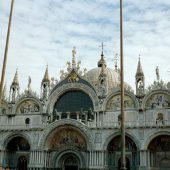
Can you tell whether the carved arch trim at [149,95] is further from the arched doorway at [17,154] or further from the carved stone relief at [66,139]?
the arched doorway at [17,154]

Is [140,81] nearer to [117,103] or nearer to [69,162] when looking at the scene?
[117,103]

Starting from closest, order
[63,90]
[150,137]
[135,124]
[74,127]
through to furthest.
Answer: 1. [150,137]
2. [135,124]
3. [74,127]
4. [63,90]

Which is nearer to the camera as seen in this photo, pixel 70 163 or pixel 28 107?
pixel 70 163

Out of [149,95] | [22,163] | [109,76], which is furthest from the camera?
[109,76]

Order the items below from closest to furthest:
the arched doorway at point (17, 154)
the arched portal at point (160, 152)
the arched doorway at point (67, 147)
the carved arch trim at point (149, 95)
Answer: the arched portal at point (160, 152)
the carved arch trim at point (149, 95)
the arched doorway at point (67, 147)
the arched doorway at point (17, 154)

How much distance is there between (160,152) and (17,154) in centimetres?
1940

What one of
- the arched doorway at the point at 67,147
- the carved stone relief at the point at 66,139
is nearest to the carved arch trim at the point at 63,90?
the carved stone relief at the point at 66,139

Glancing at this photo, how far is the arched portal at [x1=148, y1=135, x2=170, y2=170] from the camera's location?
117 ft

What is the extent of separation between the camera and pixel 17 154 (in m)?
42.3

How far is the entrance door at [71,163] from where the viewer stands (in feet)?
129

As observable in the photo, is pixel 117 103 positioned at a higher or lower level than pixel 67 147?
higher

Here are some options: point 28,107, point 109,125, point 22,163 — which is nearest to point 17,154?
point 22,163

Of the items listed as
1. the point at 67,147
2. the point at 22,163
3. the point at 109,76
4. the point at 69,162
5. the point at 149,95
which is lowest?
the point at 22,163

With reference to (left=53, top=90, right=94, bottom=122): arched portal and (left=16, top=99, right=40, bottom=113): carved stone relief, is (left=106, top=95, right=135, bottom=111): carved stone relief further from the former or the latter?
(left=16, top=99, right=40, bottom=113): carved stone relief
